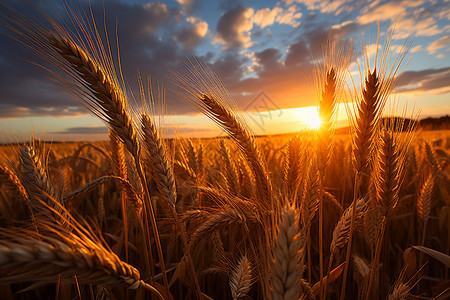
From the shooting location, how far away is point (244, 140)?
1.46m

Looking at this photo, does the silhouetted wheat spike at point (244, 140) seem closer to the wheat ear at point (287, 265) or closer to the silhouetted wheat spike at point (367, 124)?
the silhouetted wheat spike at point (367, 124)

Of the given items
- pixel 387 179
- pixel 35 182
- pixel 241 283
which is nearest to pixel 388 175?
pixel 387 179

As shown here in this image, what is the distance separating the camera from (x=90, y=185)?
1505 mm

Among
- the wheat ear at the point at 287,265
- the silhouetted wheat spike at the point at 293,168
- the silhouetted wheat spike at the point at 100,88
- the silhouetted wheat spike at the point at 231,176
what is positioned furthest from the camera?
the silhouetted wheat spike at the point at 231,176

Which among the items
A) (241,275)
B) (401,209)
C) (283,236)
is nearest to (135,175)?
(241,275)

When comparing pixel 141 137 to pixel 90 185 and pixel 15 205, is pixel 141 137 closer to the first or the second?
pixel 90 185

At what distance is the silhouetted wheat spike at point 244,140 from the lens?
4.50ft

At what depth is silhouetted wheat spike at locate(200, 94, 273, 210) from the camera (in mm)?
1371

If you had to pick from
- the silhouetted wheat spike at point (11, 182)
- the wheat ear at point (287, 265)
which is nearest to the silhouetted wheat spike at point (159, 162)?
the wheat ear at point (287, 265)

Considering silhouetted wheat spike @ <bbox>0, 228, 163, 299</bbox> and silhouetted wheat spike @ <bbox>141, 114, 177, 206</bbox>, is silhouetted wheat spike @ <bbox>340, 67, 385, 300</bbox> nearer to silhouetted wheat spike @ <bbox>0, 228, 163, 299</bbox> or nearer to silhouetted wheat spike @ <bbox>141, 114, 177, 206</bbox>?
silhouetted wheat spike @ <bbox>141, 114, 177, 206</bbox>

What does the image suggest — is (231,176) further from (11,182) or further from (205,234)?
(11,182)

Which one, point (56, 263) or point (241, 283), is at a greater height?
point (56, 263)

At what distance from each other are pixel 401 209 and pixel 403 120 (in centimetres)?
216

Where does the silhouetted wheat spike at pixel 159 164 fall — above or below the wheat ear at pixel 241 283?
above
